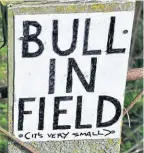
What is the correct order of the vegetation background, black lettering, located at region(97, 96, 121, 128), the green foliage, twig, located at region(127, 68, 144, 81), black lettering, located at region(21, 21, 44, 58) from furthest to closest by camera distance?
the vegetation background → the green foliage → twig, located at region(127, 68, 144, 81) → black lettering, located at region(97, 96, 121, 128) → black lettering, located at region(21, 21, 44, 58)

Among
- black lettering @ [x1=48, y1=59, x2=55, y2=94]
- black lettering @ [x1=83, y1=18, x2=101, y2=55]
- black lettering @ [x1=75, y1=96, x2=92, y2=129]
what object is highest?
black lettering @ [x1=83, y1=18, x2=101, y2=55]

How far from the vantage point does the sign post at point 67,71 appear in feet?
3.55

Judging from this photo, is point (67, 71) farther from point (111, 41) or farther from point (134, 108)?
point (134, 108)

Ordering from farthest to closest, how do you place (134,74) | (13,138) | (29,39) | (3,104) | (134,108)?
(134,108) → (3,104) → (134,74) → (13,138) → (29,39)

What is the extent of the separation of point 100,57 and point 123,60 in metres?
0.05

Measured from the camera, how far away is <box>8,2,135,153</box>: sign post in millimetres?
1081

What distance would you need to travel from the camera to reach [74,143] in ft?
4.02

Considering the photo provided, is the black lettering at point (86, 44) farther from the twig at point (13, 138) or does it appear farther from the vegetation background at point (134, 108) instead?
the vegetation background at point (134, 108)

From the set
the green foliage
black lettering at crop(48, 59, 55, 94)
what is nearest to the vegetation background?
the green foliage

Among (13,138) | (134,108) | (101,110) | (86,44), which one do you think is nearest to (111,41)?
(86,44)

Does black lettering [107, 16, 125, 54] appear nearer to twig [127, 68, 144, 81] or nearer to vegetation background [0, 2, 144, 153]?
twig [127, 68, 144, 81]

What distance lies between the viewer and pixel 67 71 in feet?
3.70

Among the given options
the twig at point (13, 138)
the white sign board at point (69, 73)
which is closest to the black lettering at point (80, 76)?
the white sign board at point (69, 73)

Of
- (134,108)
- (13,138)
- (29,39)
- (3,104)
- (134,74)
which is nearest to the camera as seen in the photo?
(29,39)
